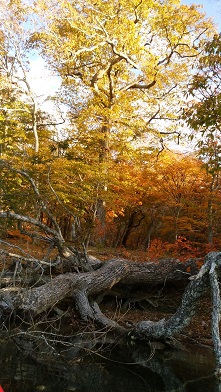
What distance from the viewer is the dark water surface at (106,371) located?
15.0 feet

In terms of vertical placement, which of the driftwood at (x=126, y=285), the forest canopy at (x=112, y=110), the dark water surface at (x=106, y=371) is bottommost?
the dark water surface at (x=106, y=371)

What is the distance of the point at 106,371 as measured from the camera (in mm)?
5281

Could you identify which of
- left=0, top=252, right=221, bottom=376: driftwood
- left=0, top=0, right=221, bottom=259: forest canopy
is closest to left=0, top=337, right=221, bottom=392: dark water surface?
left=0, top=252, right=221, bottom=376: driftwood

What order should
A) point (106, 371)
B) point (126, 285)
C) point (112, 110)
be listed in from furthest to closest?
1. point (112, 110)
2. point (126, 285)
3. point (106, 371)

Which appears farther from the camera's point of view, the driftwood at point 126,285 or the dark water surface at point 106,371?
the driftwood at point 126,285

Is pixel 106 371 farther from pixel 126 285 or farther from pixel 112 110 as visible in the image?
pixel 112 110

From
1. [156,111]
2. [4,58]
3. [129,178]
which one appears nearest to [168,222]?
[129,178]

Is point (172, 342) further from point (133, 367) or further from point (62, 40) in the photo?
point (62, 40)

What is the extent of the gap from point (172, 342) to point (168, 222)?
13886 mm

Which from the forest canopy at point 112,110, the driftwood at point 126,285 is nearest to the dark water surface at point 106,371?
the driftwood at point 126,285

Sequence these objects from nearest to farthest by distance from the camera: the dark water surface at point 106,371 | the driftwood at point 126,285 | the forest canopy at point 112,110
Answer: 1. the dark water surface at point 106,371
2. the driftwood at point 126,285
3. the forest canopy at point 112,110

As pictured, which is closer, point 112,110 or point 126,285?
point 126,285

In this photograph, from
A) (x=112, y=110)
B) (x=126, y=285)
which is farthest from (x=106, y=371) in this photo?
(x=112, y=110)

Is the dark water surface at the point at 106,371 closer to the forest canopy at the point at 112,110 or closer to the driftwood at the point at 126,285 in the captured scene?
the driftwood at the point at 126,285
